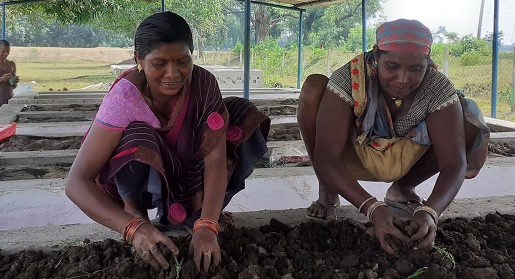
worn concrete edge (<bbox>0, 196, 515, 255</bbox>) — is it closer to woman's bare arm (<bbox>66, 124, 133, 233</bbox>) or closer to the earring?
woman's bare arm (<bbox>66, 124, 133, 233</bbox>)

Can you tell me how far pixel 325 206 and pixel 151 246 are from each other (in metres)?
1.00

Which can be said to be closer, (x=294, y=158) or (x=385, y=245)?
(x=385, y=245)

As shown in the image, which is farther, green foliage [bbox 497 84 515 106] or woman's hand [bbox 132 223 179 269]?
green foliage [bbox 497 84 515 106]

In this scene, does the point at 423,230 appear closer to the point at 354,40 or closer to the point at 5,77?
the point at 5,77

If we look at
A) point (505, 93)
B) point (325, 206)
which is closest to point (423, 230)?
point (325, 206)

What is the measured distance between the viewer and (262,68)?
20328 millimetres

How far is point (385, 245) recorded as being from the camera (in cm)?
173

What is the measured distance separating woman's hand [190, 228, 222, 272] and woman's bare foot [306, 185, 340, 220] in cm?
71

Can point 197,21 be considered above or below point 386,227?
above

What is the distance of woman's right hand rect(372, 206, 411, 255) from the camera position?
171 cm

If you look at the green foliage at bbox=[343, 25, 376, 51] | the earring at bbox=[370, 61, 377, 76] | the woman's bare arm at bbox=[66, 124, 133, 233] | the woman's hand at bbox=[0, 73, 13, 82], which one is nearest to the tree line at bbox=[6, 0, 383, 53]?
the green foliage at bbox=[343, 25, 376, 51]

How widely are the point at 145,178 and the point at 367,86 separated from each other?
988 millimetres

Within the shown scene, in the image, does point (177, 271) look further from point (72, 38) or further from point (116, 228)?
point (72, 38)

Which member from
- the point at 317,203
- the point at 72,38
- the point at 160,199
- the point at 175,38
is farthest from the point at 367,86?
the point at 72,38
